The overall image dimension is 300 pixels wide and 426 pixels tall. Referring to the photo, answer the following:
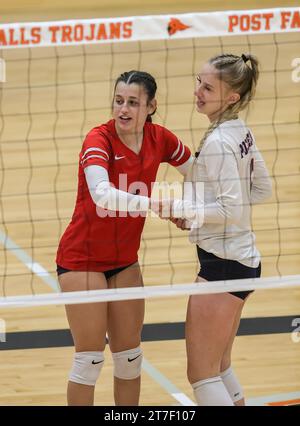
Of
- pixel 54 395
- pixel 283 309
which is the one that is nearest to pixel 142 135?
pixel 54 395

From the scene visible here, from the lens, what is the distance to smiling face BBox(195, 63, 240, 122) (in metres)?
4.65

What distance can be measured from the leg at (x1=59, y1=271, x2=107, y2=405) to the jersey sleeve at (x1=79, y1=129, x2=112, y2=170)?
58 centimetres

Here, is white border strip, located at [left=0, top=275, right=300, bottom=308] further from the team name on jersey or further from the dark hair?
the dark hair

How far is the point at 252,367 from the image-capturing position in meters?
6.25

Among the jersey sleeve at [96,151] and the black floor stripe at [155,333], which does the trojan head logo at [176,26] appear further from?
the black floor stripe at [155,333]

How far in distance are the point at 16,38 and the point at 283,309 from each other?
307 cm

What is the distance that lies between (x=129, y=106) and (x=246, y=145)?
62 centimetres

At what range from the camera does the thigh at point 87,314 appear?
479cm

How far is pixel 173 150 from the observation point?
199 inches
